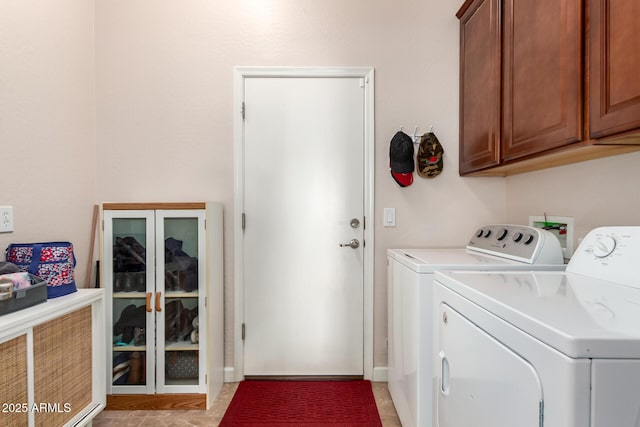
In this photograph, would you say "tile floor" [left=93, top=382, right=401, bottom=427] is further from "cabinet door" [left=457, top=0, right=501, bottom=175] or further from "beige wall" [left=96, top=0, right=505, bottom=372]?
"cabinet door" [left=457, top=0, right=501, bottom=175]

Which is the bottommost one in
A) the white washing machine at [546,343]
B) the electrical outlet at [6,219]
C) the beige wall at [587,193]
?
the white washing machine at [546,343]

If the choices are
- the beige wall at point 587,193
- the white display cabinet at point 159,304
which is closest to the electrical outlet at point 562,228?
the beige wall at point 587,193

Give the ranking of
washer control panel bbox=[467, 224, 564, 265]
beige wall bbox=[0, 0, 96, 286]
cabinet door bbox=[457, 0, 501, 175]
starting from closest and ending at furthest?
washer control panel bbox=[467, 224, 564, 265] → beige wall bbox=[0, 0, 96, 286] → cabinet door bbox=[457, 0, 501, 175]

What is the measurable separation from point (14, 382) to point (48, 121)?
53.5 inches

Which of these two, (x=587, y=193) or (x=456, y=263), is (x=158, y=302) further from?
(x=587, y=193)

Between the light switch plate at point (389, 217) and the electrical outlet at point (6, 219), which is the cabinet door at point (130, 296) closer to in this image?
the electrical outlet at point (6, 219)

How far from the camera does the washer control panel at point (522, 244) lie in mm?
1457

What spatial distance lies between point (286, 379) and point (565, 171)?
6.79 feet

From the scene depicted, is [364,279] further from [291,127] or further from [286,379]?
[291,127]

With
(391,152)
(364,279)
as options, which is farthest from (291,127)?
(364,279)

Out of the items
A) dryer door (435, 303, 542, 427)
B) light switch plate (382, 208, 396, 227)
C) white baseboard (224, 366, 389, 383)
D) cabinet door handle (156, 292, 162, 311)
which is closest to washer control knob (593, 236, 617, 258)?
dryer door (435, 303, 542, 427)

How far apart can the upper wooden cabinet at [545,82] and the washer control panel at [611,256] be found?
0.33m

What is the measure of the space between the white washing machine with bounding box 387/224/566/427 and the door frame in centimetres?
37

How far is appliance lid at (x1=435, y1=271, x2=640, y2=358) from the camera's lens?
60 centimetres
